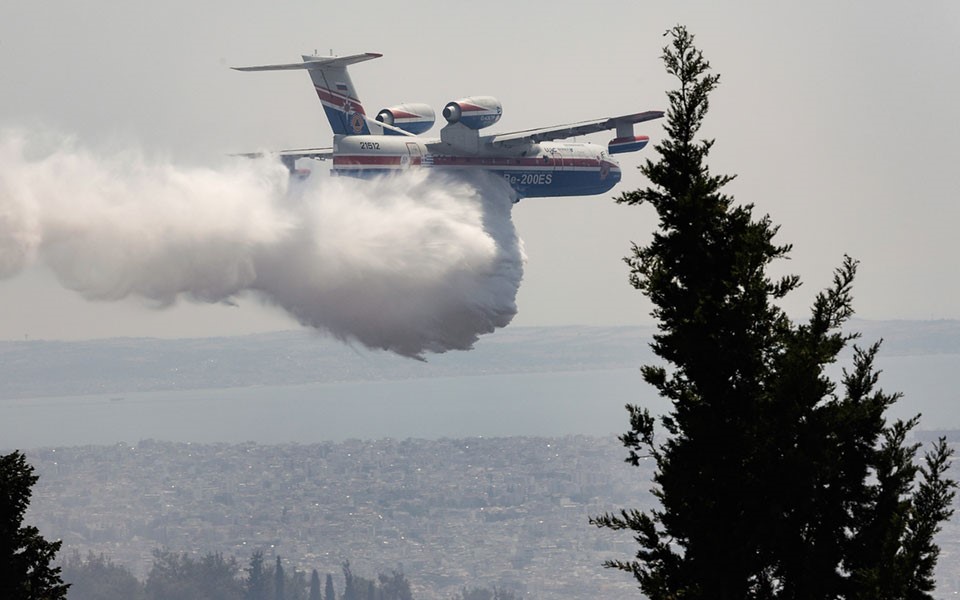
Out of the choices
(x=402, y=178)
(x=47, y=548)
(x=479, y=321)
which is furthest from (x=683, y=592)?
(x=402, y=178)

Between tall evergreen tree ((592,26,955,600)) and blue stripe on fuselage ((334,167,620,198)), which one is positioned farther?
blue stripe on fuselage ((334,167,620,198))

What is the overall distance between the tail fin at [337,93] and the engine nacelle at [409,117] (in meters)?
1.06

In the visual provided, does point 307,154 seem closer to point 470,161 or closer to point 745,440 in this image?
point 470,161

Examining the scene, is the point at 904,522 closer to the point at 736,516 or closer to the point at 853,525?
the point at 853,525

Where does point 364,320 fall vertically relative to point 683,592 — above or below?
above

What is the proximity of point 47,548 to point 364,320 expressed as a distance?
1158 inches

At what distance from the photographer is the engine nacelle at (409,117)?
65062 mm

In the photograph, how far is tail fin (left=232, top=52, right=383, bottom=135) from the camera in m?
64.4

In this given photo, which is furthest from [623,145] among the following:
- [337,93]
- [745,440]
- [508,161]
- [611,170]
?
[745,440]

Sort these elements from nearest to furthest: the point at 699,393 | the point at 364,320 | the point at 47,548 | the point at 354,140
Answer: the point at 699,393 → the point at 47,548 → the point at 364,320 → the point at 354,140

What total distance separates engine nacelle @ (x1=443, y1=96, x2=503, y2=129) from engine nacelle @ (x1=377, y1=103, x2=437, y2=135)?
8.11 feet

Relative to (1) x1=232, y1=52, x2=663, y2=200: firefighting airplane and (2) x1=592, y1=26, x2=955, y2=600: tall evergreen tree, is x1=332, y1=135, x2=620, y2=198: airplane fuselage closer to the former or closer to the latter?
(1) x1=232, y1=52, x2=663, y2=200: firefighting airplane

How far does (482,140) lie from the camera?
64.0 m

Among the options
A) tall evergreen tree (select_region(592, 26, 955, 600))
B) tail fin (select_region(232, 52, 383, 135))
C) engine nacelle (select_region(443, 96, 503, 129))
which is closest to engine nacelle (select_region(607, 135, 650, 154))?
engine nacelle (select_region(443, 96, 503, 129))
